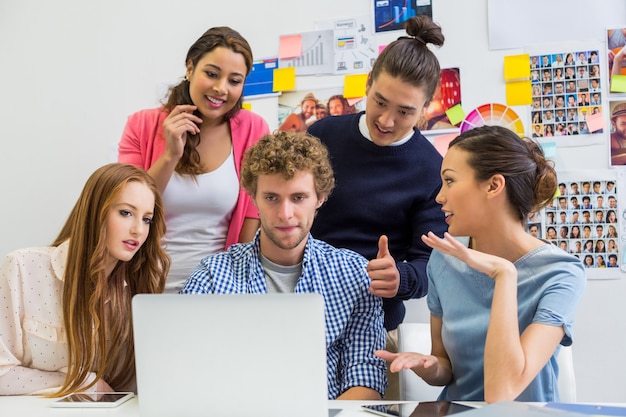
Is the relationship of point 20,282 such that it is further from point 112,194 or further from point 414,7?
point 414,7

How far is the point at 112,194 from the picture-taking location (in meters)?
1.49

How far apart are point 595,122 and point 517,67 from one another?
30 cm

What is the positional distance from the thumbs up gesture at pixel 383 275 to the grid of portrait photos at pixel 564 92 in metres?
0.94

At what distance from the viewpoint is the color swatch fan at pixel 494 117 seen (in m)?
2.09

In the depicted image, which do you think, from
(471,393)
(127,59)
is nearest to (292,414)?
(471,393)

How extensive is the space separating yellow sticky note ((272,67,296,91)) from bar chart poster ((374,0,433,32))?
0.34 m

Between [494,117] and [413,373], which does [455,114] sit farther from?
[413,373]

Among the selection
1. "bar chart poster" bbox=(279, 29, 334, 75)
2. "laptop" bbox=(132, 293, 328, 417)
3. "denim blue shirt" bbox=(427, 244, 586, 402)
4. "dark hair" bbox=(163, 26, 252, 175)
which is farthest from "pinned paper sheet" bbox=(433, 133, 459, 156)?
"laptop" bbox=(132, 293, 328, 417)

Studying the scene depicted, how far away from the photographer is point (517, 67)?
6.82 ft

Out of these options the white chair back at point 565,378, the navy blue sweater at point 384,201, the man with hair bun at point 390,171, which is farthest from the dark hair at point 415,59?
the white chair back at point 565,378

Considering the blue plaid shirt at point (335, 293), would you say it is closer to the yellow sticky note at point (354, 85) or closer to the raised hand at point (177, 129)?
the raised hand at point (177, 129)

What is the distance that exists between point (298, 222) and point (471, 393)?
510mm

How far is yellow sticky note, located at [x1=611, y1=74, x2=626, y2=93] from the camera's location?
2.01 meters

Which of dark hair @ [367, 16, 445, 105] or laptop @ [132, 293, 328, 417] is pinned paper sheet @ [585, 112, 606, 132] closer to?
dark hair @ [367, 16, 445, 105]
